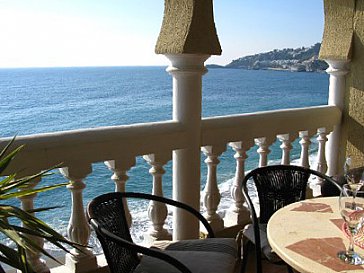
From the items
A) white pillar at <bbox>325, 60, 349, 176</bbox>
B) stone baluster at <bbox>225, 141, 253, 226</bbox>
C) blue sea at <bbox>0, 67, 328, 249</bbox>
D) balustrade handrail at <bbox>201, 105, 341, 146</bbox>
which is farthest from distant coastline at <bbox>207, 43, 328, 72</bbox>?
stone baluster at <bbox>225, 141, 253, 226</bbox>

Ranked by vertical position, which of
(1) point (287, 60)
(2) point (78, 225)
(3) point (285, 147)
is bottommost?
(2) point (78, 225)

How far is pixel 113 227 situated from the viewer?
1.81 metres

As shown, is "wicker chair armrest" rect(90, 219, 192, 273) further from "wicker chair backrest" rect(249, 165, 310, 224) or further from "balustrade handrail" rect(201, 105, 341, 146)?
"balustrade handrail" rect(201, 105, 341, 146)

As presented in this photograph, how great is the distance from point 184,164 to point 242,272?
2.35 ft

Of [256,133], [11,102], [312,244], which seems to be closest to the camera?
[312,244]

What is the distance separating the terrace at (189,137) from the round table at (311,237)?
843mm

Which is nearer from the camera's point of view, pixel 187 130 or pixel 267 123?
pixel 187 130

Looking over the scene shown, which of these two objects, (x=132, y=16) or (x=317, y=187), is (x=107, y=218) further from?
(x=132, y=16)

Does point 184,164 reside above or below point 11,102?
above

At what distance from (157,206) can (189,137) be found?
0.46 metres

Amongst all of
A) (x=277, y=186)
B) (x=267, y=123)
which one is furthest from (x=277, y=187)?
(x=267, y=123)

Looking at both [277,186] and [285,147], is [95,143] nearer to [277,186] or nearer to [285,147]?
[277,186]

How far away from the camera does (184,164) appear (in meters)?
2.57

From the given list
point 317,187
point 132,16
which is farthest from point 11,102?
point 317,187
